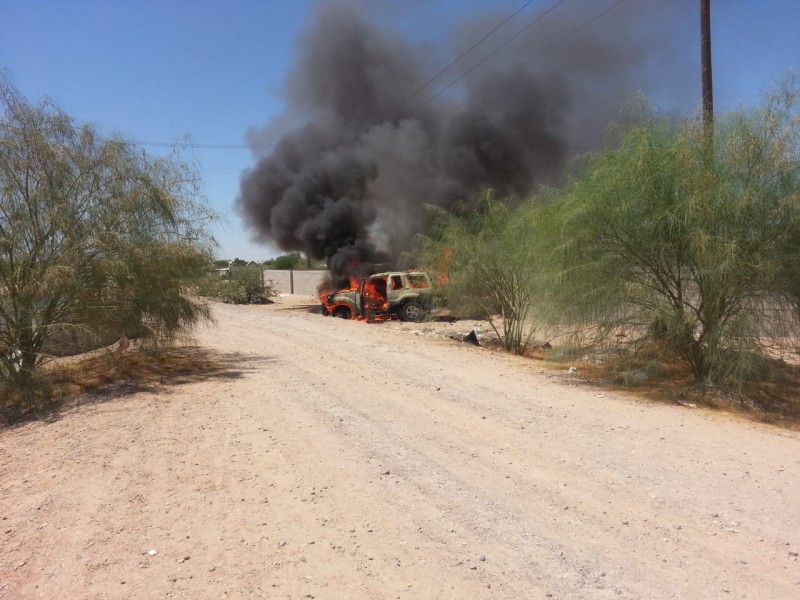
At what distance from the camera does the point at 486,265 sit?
1363 cm

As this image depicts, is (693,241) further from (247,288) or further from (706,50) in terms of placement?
(247,288)

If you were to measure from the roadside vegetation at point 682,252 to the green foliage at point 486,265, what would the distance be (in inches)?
107

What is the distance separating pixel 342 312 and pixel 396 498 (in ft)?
59.2

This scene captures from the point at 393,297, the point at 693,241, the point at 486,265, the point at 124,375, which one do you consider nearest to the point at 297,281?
the point at 393,297

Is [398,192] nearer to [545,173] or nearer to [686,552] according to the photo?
[545,173]

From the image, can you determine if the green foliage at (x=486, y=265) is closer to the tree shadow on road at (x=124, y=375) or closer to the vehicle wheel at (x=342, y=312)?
the tree shadow on road at (x=124, y=375)

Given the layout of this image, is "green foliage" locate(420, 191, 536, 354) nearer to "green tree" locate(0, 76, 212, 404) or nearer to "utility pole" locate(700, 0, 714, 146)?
"utility pole" locate(700, 0, 714, 146)

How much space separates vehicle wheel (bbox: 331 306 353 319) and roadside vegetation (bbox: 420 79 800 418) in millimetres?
12645

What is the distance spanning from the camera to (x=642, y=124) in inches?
354

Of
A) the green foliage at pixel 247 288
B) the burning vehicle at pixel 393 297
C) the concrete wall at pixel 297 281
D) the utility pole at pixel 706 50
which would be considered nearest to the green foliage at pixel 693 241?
the utility pole at pixel 706 50

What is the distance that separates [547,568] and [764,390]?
7.58 meters

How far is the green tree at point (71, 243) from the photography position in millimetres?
8398

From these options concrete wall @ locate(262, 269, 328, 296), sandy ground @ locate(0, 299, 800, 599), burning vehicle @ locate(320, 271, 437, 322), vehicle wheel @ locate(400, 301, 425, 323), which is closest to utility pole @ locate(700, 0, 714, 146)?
sandy ground @ locate(0, 299, 800, 599)

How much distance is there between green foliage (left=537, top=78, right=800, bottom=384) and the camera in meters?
8.14
